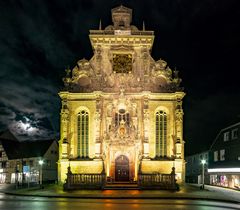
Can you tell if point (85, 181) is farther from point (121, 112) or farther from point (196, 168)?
point (196, 168)

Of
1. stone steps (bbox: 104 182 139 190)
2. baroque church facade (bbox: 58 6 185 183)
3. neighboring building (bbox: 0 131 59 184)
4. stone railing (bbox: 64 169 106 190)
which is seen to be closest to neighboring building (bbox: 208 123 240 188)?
baroque church facade (bbox: 58 6 185 183)

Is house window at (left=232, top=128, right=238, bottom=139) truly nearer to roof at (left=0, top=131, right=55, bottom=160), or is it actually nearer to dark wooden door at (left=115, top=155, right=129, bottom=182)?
dark wooden door at (left=115, top=155, right=129, bottom=182)

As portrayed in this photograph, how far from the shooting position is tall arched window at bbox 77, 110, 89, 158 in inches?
1891

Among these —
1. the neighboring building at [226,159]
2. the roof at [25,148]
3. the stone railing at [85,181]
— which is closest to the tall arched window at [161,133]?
the neighboring building at [226,159]

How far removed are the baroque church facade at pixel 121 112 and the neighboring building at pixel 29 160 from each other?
2075 cm

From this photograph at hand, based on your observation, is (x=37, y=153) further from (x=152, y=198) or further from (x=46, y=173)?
(x=152, y=198)

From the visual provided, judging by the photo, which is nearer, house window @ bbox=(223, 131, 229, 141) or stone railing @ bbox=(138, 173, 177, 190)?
stone railing @ bbox=(138, 173, 177, 190)

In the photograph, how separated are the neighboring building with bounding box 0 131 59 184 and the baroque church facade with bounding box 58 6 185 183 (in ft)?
68.1

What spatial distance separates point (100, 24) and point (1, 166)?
35783 millimetres

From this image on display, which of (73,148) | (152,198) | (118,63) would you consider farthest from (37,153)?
(152,198)

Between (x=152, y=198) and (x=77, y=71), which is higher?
(x=77, y=71)

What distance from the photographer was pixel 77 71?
49.3 metres

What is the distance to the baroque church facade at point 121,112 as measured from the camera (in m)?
46.7

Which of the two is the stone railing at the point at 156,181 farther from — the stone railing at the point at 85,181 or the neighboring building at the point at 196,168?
the neighboring building at the point at 196,168
